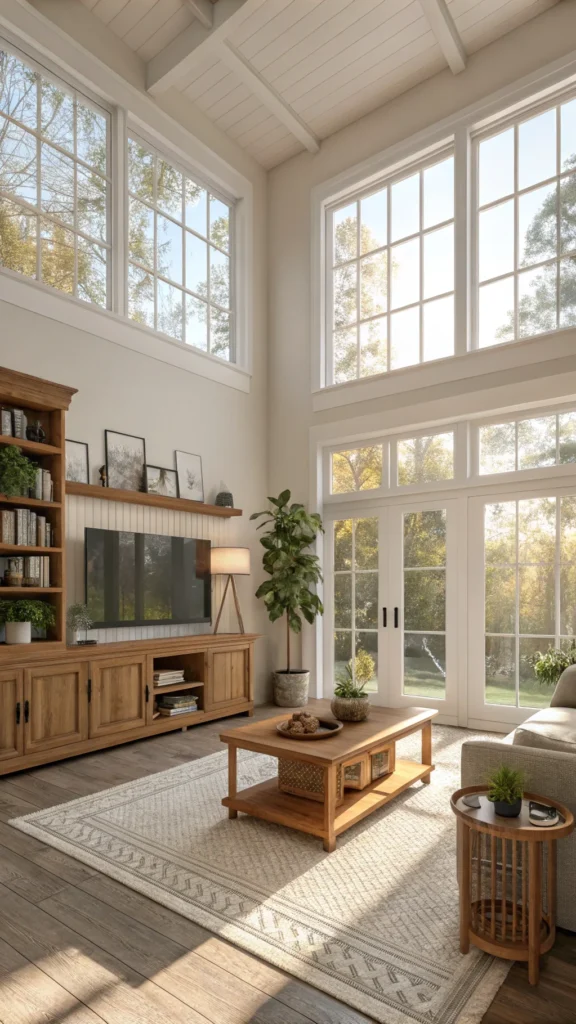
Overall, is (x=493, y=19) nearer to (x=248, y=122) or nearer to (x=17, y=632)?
(x=248, y=122)

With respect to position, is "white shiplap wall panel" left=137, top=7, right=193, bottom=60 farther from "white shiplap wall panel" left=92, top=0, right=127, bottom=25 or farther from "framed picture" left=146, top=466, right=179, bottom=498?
"framed picture" left=146, top=466, right=179, bottom=498

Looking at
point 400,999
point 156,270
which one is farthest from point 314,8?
point 400,999

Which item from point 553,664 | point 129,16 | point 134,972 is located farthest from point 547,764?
point 129,16

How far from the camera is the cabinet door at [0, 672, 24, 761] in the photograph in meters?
3.81

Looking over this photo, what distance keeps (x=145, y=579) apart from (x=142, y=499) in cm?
62

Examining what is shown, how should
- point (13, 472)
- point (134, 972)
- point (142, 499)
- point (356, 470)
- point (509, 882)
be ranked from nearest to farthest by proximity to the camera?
point (134, 972) < point (509, 882) < point (13, 472) < point (142, 499) < point (356, 470)

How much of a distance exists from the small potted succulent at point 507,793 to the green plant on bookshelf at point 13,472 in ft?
10.4

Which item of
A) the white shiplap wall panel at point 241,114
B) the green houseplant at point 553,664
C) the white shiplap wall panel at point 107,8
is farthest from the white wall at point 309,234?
the white shiplap wall panel at point 107,8

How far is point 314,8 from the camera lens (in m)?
5.15

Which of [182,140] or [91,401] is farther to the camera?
[182,140]

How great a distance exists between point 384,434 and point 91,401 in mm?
2558

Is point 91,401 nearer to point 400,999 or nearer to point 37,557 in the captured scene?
point 37,557

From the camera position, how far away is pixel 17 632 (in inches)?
158

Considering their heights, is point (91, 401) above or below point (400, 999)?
above
